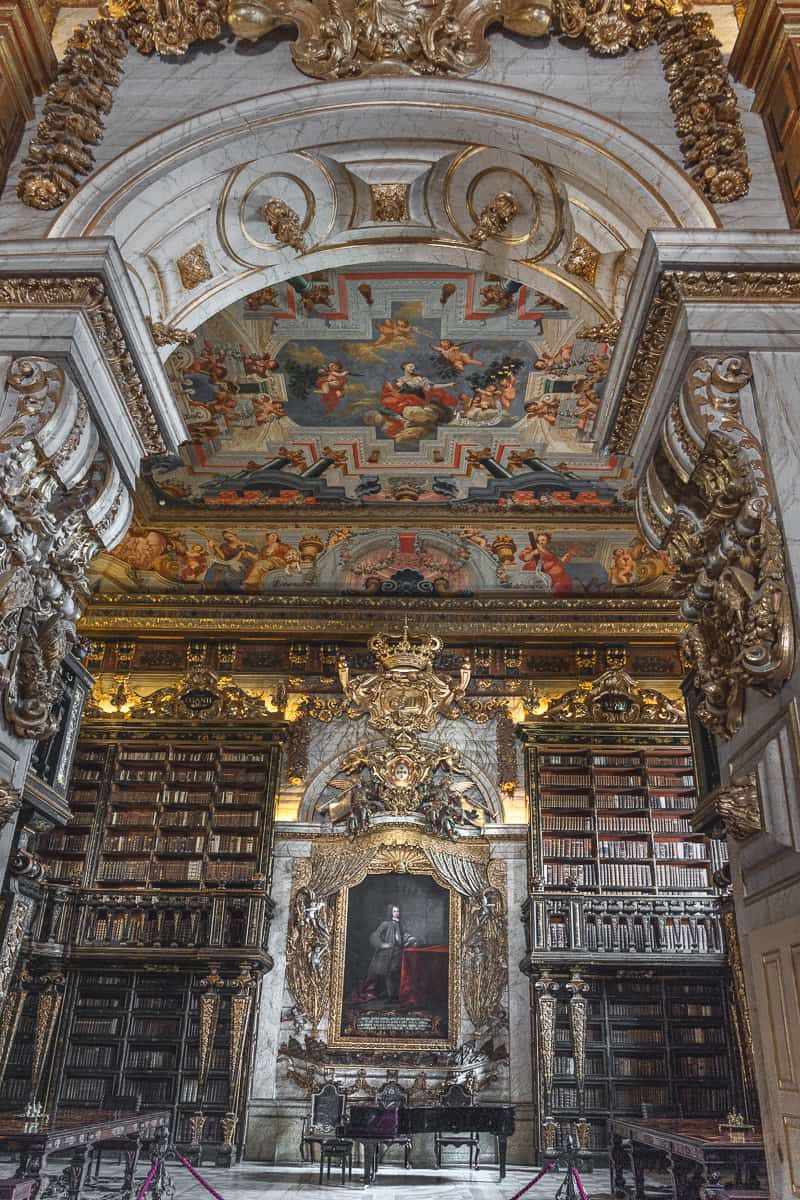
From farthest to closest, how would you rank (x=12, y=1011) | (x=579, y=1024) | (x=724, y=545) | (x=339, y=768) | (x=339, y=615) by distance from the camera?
(x=339, y=615) < (x=339, y=768) < (x=579, y=1024) < (x=12, y=1011) < (x=724, y=545)

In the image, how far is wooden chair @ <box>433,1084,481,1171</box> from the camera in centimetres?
1026

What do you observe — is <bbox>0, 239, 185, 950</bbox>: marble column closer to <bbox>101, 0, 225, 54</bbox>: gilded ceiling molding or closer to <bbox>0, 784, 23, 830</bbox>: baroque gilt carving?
<bbox>0, 784, 23, 830</bbox>: baroque gilt carving

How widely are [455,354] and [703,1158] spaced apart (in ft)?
25.7

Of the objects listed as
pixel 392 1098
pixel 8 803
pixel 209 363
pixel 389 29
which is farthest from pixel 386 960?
pixel 389 29

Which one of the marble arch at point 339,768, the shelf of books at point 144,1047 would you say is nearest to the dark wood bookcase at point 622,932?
the marble arch at point 339,768

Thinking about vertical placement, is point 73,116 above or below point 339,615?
below

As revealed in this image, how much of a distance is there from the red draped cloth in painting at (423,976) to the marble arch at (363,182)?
828 cm

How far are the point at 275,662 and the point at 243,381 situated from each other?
4.22 metres

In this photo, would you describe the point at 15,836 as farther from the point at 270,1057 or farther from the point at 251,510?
the point at 251,510

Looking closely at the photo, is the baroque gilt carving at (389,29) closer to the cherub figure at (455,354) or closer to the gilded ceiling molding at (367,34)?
the gilded ceiling molding at (367,34)

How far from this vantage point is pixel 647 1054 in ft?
35.4

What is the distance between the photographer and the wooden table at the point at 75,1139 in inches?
215

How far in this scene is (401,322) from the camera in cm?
1018

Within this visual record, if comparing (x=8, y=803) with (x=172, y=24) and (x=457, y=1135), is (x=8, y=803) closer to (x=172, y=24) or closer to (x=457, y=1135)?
(x=172, y=24)
